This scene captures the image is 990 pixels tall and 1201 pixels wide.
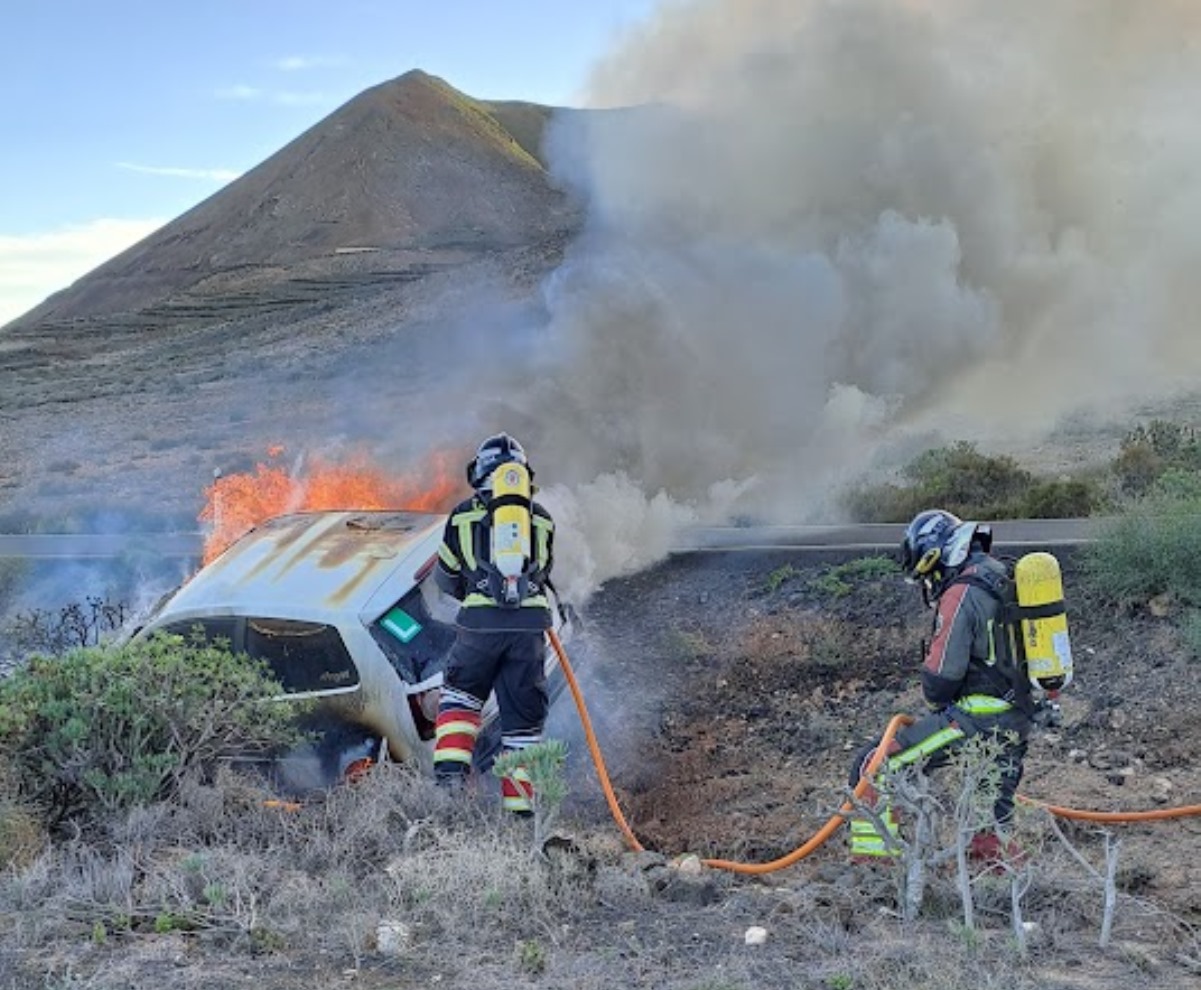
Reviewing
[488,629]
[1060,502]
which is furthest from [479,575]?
[1060,502]

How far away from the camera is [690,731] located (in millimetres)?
8102

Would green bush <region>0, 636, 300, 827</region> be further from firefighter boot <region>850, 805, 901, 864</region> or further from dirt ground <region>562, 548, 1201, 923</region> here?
firefighter boot <region>850, 805, 901, 864</region>

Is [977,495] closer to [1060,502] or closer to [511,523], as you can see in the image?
[1060,502]

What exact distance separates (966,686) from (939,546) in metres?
0.62

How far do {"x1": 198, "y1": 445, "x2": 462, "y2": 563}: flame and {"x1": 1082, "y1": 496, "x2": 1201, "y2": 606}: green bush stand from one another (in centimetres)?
539

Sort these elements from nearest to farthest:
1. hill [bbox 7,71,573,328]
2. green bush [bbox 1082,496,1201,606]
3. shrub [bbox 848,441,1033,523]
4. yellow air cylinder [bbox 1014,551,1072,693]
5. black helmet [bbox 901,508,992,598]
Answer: yellow air cylinder [bbox 1014,551,1072,693] < black helmet [bbox 901,508,992,598] < green bush [bbox 1082,496,1201,606] < shrub [bbox 848,441,1033,523] < hill [bbox 7,71,573,328]

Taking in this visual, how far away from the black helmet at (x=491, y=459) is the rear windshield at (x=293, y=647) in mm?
1041

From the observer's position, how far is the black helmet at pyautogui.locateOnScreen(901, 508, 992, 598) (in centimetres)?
531

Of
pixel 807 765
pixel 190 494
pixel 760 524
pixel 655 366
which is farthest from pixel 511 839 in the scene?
pixel 190 494

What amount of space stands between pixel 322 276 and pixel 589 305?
54.1 meters

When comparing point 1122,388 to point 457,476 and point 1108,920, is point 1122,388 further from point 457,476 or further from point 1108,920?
point 1108,920

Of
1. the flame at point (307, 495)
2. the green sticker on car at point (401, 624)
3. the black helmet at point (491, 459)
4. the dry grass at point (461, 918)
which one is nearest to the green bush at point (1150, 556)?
the dry grass at point (461, 918)

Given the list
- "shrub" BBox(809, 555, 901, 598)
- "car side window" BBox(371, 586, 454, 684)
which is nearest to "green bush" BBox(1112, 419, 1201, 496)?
"shrub" BBox(809, 555, 901, 598)

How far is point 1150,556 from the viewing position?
8.86 metres
